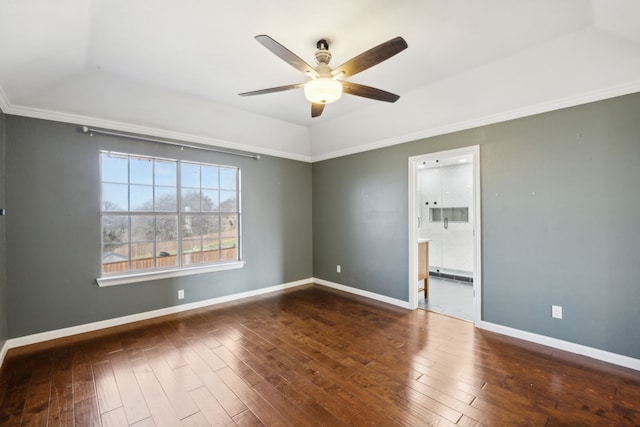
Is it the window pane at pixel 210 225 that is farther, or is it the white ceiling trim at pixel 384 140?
the window pane at pixel 210 225

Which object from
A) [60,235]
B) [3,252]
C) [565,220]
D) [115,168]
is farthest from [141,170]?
[565,220]

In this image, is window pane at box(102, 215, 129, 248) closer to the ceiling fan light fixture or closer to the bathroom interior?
the ceiling fan light fixture

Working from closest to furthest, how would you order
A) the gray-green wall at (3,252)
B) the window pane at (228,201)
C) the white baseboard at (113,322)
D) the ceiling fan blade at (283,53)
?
1. the ceiling fan blade at (283,53)
2. the gray-green wall at (3,252)
3. the white baseboard at (113,322)
4. the window pane at (228,201)

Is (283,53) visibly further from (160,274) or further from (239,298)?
(239,298)

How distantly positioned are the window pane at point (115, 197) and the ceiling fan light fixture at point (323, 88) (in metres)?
2.78

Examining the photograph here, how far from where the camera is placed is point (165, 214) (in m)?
3.77

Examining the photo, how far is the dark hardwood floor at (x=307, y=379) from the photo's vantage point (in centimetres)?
187

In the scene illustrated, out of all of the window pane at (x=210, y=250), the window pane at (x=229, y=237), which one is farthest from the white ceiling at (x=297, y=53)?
the window pane at (x=210, y=250)

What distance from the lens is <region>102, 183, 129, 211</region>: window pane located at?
3339mm

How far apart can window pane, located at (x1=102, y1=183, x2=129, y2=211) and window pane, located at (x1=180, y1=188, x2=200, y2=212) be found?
→ 0.66m

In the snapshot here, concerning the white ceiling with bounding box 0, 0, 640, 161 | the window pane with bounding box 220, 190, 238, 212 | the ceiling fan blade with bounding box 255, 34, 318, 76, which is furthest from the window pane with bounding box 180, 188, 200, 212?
the ceiling fan blade with bounding box 255, 34, 318, 76

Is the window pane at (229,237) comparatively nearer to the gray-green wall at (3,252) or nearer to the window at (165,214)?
the window at (165,214)

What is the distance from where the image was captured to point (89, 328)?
10.5 feet

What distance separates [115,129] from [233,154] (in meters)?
1.50
